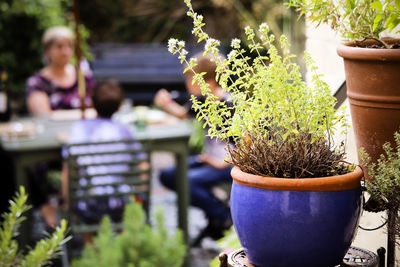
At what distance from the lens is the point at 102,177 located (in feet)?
12.4

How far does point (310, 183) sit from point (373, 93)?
0.26m

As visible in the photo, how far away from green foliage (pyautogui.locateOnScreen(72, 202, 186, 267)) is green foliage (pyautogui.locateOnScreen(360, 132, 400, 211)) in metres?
1.67

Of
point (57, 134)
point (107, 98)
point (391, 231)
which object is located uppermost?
point (391, 231)

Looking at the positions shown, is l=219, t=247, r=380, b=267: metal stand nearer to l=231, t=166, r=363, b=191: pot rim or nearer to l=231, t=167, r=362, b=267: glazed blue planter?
l=231, t=167, r=362, b=267: glazed blue planter

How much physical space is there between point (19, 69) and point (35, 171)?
4.86 feet

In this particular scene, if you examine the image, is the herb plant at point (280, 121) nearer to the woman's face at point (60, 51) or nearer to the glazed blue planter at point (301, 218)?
the glazed blue planter at point (301, 218)

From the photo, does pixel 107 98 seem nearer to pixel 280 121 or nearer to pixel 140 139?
pixel 140 139

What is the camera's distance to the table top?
13.0 ft

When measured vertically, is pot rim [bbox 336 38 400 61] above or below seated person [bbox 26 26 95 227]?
above

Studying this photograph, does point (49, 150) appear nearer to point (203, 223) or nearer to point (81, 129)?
point (81, 129)

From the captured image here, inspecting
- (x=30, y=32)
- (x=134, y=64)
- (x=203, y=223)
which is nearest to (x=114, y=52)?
(x=134, y=64)

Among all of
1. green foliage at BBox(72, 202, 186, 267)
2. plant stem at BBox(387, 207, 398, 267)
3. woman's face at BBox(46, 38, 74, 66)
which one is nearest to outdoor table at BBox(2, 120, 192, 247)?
woman's face at BBox(46, 38, 74, 66)

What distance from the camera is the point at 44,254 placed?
62.0 inches

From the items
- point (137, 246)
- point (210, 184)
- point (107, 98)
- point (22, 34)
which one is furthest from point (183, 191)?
point (22, 34)
